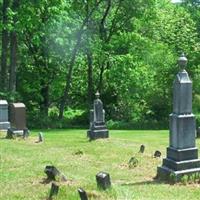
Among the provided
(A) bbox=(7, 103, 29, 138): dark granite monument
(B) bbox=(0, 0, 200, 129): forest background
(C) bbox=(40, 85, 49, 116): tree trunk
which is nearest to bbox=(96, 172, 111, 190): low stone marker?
(A) bbox=(7, 103, 29, 138): dark granite monument

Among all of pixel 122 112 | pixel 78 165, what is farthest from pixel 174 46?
pixel 78 165

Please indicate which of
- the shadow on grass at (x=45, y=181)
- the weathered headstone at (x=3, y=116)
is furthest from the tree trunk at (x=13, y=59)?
the shadow on grass at (x=45, y=181)

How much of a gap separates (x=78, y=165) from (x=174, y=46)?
97.4 ft

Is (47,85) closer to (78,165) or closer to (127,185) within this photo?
(78,165)

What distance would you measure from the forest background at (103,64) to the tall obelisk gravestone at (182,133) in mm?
21257

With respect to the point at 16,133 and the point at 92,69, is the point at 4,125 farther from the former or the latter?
the point at 92,69

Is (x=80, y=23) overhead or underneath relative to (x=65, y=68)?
overhead

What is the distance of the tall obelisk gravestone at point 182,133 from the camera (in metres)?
12.6

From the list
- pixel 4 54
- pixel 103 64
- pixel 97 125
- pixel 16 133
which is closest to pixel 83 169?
pixel 97 125

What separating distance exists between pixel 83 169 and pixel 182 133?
10.1ft

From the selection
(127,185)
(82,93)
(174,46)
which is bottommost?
(127,185)

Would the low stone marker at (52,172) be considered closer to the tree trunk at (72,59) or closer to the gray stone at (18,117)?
the gray stone at (18,117)

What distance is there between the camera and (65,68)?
39.3 metres

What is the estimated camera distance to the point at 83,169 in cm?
1405
